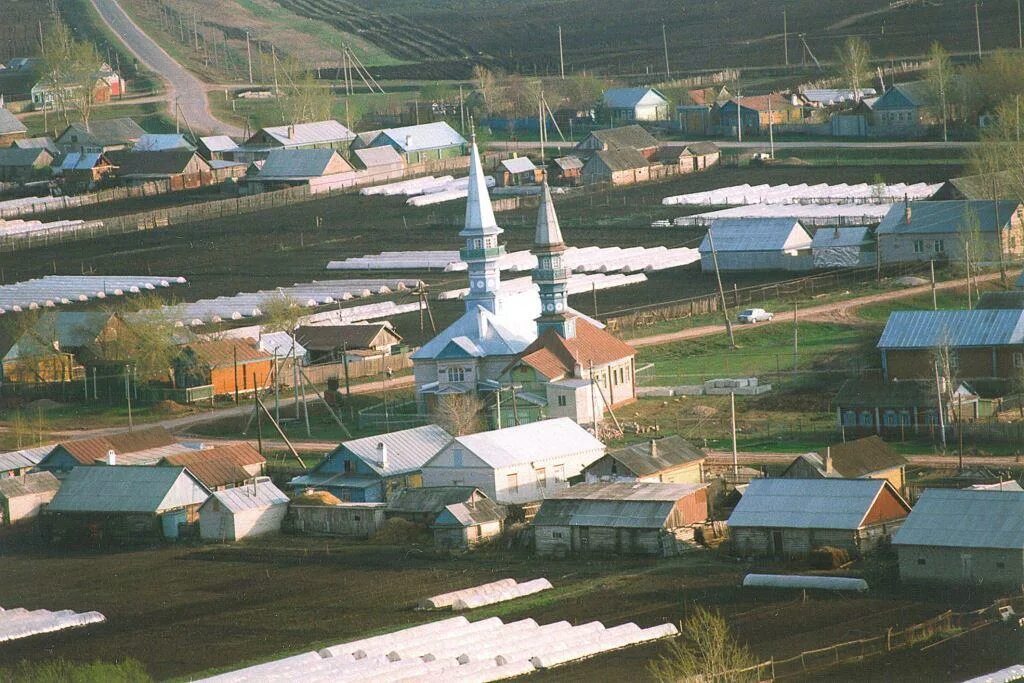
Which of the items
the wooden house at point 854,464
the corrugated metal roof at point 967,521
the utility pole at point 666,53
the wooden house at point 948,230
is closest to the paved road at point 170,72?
the utility pole at point 666,53

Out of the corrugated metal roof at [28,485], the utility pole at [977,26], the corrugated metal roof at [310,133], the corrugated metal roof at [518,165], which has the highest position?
the utility pole at [977,26]

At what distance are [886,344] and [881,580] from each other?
14.9 m

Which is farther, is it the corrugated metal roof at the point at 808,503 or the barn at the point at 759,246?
the barn at the point at 759,246

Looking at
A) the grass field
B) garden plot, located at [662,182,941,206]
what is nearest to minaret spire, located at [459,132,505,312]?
the grass field

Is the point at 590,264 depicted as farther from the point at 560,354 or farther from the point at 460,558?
the point at 460,558

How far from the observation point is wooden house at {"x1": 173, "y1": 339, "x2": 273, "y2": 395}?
186ft

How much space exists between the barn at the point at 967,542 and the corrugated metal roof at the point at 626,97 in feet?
265

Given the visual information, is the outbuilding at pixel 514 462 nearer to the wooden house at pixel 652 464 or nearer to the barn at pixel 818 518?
the wooden house at pixel 652 464

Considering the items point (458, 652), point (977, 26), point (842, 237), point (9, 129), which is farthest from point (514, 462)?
point (9, 129)

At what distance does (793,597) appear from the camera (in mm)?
35875

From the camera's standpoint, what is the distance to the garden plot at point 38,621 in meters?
37.3

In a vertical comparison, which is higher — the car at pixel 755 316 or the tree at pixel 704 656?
the car at pixel 755 316

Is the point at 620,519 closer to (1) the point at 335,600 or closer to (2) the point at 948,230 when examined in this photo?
(1) the point at 335,600

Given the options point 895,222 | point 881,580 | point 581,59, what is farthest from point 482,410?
point 581,59
